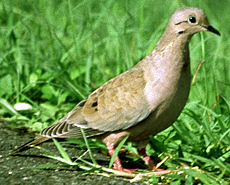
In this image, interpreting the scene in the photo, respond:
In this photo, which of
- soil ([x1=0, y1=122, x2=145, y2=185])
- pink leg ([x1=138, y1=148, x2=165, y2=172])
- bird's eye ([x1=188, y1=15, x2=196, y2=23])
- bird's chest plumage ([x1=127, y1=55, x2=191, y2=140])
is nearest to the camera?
soil ([x1=0, y1=122, x2=145, y2=185])

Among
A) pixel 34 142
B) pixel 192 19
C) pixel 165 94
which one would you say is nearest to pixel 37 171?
pixel 34 142

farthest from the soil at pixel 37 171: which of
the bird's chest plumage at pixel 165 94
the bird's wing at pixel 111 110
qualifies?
the bird's chest plumage at pixel 165 94

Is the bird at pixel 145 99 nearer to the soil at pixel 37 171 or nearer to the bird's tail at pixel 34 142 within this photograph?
the bird's tail at pixel 34 142

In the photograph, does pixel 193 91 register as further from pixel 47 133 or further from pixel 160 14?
pixel 160 14

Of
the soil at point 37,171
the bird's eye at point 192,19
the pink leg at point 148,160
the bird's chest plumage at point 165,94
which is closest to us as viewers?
the soil at point 37,171

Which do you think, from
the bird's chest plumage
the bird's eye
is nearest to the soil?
the bird's chest plumage

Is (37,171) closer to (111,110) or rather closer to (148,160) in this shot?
(111,110)

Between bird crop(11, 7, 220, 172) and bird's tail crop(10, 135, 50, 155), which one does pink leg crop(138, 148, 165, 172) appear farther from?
bird's tail crop(10, 135, 50, 155)
